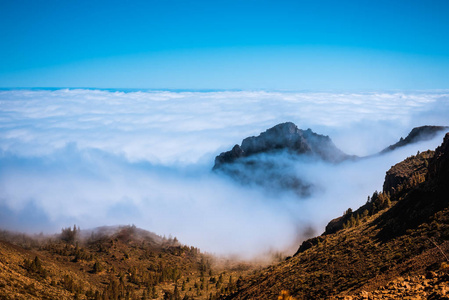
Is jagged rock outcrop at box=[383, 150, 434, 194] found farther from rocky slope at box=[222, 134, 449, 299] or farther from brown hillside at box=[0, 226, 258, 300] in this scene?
brown hillside at box=[0, 226, 258, 300]

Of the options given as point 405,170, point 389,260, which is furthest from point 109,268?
point 389,260

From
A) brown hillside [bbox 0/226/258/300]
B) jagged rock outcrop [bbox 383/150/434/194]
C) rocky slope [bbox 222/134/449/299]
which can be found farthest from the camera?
jagged rock outcrop [bbox 383/150/434/194]

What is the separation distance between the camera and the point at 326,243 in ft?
189

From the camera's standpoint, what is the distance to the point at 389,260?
3522cm

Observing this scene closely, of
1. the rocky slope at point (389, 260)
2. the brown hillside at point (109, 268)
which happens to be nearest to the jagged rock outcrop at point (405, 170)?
the rocky slope at point (389, 260)

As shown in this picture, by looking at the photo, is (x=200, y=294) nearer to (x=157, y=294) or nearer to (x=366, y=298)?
(x=157, y=294)

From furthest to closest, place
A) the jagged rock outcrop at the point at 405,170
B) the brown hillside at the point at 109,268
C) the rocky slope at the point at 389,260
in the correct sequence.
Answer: the jagged rock outcrop at the point at 405,170 → the brown hillside at the point at 109,268 → the rocky slope at the point at 389,260

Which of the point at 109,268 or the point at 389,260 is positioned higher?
the point at 389,260

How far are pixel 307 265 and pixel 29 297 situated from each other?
49.3m

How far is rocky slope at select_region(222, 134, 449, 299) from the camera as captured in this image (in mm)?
23062

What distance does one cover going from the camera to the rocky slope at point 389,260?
23062mm

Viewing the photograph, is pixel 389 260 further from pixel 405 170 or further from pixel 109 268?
pixel 109 268

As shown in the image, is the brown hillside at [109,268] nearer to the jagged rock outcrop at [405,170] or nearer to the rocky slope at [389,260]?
the rocky slope at [389,260]

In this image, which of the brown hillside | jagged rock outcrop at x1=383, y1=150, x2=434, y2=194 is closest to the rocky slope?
jagged rock outcrop at x1=383, y1=150, x2=434, y2=194
